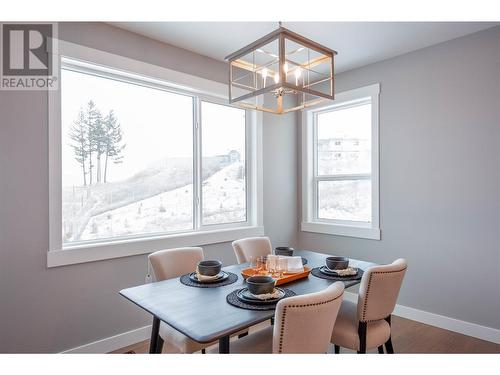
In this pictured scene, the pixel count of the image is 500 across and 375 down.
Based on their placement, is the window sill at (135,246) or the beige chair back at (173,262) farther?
the window sill at (135,246)

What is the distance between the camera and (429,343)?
8.21 feet

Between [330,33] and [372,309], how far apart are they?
2.25m

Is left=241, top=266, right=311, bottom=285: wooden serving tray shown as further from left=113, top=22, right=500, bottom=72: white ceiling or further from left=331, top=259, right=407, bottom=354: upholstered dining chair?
left=113, top=22, right=500, bottom=72: white ceiling

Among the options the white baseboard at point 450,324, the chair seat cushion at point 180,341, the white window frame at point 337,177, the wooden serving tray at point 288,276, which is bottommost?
the white baseboard at point 450,324

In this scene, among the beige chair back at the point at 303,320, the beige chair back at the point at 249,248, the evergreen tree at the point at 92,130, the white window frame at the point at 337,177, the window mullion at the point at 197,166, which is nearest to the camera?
the beige chair back at the point at 303,320

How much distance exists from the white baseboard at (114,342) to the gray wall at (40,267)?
36 mm

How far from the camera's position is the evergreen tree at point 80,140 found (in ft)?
7.79

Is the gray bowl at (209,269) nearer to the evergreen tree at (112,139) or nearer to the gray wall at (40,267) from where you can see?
the gray wall at (40,267)

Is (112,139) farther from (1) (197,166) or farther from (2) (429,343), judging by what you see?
(2) (429,343)

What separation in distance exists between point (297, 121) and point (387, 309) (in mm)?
2748

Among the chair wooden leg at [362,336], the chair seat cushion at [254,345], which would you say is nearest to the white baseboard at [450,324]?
the chair wooden leg at [362,336]

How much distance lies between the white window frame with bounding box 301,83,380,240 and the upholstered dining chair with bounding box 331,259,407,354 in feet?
5.21

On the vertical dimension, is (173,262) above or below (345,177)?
below

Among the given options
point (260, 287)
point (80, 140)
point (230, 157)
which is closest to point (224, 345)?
point (260, 287)
